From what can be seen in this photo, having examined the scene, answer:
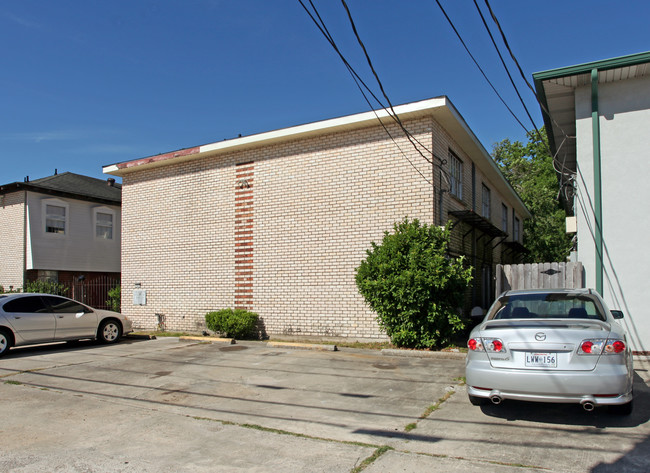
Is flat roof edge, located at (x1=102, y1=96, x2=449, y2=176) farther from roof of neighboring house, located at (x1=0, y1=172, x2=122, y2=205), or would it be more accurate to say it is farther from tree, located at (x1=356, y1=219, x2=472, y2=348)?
roof of neighboring house, located at (x1=0, y1=172, x2=122, y2=205)

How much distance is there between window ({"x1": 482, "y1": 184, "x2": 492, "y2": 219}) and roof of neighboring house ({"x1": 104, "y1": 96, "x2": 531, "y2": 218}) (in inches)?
25.0

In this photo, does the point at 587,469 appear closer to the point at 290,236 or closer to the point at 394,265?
the point at 394,265

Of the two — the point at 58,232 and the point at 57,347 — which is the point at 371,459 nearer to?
the point at 57,347

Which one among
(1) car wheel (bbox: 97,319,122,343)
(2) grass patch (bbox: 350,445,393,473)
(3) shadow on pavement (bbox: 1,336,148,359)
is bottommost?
(3) shadow on pavement (bbox: 1,336,148,359)

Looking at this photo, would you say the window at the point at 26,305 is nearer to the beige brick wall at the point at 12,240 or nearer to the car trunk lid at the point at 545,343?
the beige brick wall at the point at 12,240

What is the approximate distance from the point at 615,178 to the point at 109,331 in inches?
482

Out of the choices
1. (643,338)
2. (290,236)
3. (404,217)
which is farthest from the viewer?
(290,236)

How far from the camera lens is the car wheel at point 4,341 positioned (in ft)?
33.9

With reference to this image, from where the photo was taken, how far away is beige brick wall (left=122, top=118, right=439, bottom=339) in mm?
11797

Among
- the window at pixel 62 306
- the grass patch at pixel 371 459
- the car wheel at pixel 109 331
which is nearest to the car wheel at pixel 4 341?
the window at pixel 62 306

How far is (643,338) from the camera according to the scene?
9.23 m

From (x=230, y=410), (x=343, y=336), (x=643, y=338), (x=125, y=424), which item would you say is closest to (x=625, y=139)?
(x=643, y=338)

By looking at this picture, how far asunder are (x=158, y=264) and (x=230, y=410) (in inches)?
399

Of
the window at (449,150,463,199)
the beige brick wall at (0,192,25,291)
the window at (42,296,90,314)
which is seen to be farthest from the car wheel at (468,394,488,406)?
the beige brick wall at (0,192,25,291)
